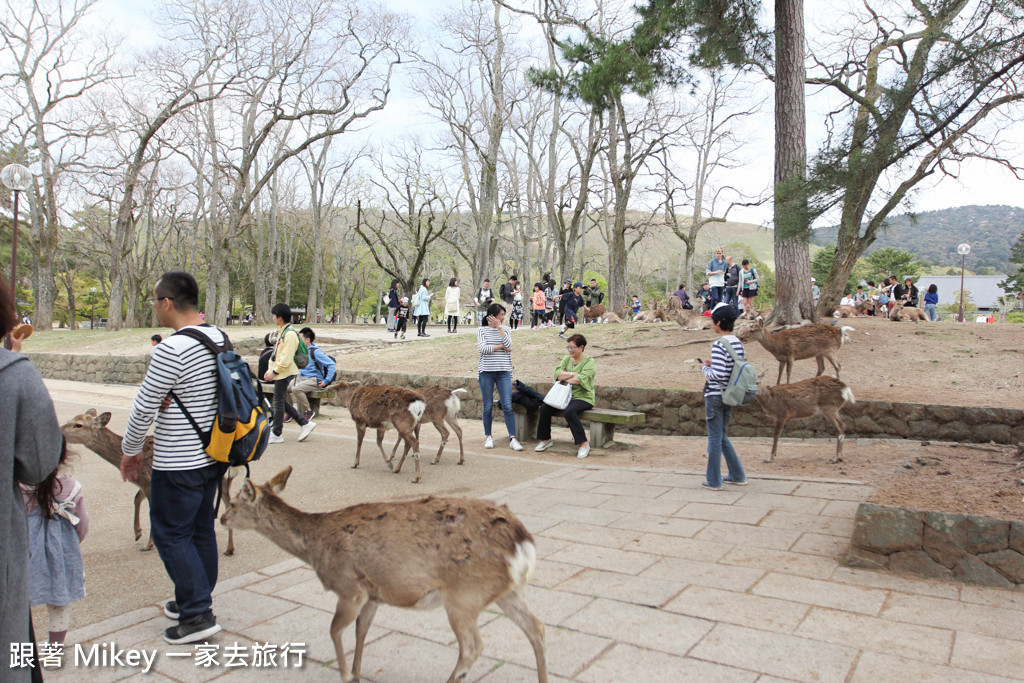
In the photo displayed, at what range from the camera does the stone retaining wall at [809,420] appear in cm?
794

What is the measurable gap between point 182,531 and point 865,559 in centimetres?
415

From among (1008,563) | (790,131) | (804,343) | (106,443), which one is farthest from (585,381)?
(790,131)

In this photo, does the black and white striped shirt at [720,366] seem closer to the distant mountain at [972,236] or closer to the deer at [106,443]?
the deer at [106,443]

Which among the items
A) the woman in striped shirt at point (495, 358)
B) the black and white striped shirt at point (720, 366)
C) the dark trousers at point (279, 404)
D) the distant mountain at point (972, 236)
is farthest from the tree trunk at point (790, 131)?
the distant mountain at point (972, 236)

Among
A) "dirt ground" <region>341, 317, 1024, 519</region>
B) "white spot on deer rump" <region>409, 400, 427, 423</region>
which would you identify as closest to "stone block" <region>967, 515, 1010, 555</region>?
"dirt ground" <region>341, 317, 1024, 519</region>

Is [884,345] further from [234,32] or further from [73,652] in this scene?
[234,32]

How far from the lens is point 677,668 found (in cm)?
308

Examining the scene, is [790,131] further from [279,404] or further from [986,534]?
[279,404]

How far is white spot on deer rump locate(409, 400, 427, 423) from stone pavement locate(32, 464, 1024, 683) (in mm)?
2608

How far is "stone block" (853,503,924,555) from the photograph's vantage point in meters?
4.24

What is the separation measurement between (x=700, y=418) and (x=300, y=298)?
5590 cm

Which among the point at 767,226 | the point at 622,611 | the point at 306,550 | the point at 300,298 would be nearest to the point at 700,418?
the point at 767,226

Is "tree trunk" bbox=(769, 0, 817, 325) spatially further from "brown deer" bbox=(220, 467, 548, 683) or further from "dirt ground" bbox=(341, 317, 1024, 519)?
"brown deer" bbox=(220, 467, 548, 683)

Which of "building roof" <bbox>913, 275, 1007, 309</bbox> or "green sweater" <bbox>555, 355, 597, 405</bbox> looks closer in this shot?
"green sweater" <bbox>555, 355, 597, 405</bbox>
